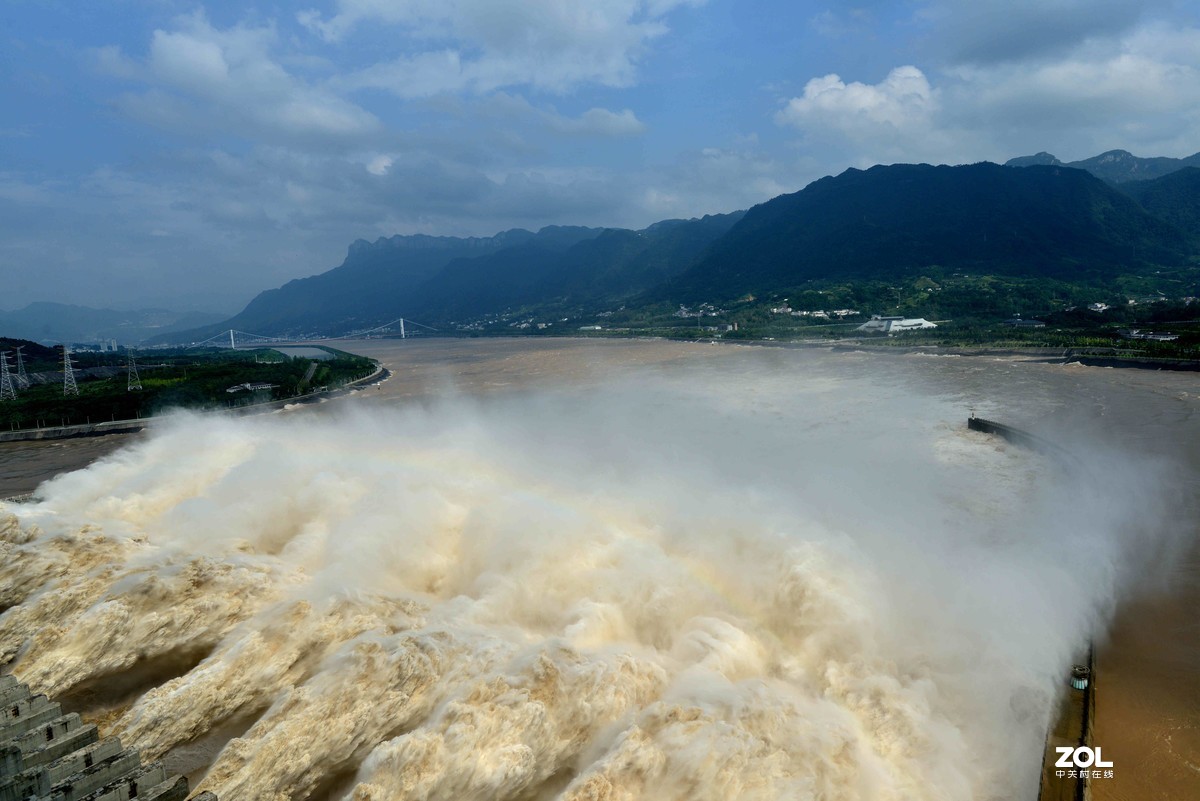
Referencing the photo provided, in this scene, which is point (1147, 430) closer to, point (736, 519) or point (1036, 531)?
point (1036, 531)

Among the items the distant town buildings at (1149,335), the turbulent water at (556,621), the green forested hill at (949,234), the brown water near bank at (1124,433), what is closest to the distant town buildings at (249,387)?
the brown water near bank at (1124,433)

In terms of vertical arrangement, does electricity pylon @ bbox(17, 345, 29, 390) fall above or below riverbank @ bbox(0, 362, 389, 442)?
above

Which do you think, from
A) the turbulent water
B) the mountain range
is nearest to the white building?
the mountain range

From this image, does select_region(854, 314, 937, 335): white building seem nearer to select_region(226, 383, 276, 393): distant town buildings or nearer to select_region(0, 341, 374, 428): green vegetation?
select_region(0, 341, 374, 428): green vegetation

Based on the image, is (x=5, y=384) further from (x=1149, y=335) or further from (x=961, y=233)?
(x=961, y=233)

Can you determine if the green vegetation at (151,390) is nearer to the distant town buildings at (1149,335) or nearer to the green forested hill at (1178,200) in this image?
the distant town buildings at (1149,335)

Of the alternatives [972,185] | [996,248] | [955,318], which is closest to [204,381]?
[955,318]

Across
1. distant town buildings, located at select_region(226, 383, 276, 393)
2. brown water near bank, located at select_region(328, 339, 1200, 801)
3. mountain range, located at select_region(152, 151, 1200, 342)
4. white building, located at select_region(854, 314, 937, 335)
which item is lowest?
brown water near bank, located at select_region(328, 339, 1200, 801)
